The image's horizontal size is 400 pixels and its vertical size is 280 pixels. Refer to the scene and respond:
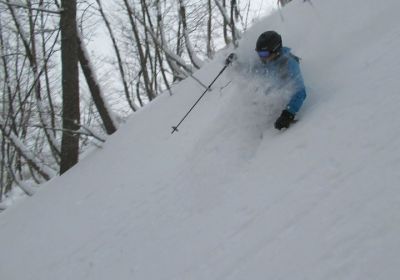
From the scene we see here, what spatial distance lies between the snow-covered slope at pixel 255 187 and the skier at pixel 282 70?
0.48ft

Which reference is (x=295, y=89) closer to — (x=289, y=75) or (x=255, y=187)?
(x=289, y=75)

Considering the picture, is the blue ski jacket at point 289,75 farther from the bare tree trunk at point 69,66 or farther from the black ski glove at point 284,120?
the bare tree trunk at point 69,66

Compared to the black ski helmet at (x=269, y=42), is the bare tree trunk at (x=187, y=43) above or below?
above

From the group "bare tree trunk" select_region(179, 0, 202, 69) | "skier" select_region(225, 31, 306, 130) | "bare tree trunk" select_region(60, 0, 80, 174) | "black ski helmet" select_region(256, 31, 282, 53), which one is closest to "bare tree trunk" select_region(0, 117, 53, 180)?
"bare tree trunk" select_region(60, 0, 80, 174)

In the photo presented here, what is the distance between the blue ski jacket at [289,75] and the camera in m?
3.91

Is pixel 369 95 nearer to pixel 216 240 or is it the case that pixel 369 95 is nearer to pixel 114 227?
pixel 216 240

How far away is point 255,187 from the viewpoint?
137 inches

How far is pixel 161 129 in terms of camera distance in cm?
604

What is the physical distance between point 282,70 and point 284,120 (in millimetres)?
633

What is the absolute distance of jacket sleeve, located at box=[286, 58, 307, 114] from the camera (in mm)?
3906

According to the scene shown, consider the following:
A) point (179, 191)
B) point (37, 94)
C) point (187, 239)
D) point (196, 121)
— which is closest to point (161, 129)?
point (196, 121)

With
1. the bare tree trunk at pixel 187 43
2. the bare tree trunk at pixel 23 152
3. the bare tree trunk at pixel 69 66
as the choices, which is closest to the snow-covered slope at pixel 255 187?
the bare tree trunk at pixel 69 66

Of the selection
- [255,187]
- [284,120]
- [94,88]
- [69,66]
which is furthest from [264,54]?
[94,88]

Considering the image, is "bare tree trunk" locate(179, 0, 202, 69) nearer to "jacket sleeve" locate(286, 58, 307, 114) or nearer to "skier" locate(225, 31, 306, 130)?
"skier" locate(225, 31, 306, 130)
